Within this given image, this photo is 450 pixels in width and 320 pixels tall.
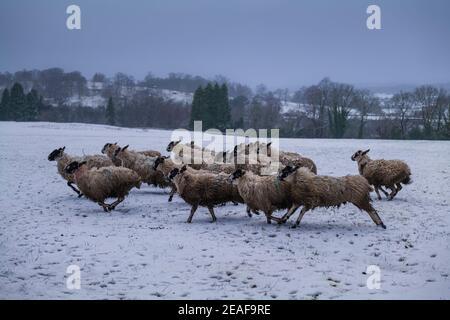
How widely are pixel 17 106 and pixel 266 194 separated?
73.6m

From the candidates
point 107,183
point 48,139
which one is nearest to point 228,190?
point 107,183

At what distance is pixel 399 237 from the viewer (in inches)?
454

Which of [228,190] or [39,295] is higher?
[228,190]

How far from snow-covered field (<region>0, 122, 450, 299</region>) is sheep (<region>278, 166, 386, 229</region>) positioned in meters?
0.65

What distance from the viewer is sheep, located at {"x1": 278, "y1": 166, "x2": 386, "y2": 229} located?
12383 millimetres

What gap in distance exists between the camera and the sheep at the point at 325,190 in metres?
12.4

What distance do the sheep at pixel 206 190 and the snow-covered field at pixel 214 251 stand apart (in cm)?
53

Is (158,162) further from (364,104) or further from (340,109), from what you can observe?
(364,104)

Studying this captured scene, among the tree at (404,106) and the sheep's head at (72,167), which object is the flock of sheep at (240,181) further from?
the tree at (404,106)

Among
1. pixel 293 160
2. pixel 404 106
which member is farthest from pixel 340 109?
pixel 293 160

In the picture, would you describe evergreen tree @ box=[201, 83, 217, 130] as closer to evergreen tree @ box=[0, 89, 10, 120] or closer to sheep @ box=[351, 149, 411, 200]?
evergreen tree @ box=[0, 89, 10, 120]
